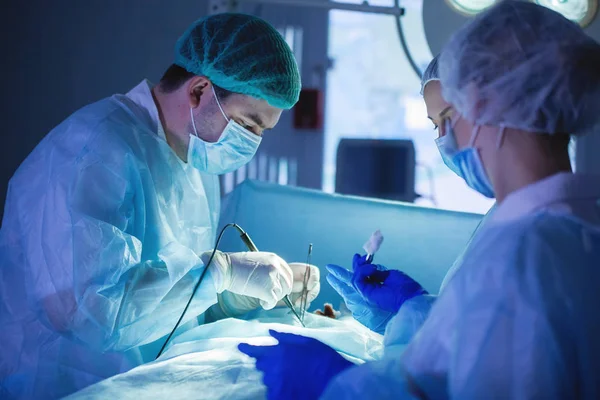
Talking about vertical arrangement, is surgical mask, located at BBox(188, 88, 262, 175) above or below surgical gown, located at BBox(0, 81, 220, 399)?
above

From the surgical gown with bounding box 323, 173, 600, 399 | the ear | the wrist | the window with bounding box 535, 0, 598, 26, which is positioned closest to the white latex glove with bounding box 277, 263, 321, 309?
the wrist

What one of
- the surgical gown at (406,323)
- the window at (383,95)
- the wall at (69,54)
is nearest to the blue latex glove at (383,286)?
the surgical gown at (406,323)

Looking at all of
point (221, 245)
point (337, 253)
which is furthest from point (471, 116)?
point (221, 245)

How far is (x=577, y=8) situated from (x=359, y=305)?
121 centimetres

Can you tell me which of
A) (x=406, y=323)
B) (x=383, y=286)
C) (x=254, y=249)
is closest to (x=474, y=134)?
(x=406, y=323)

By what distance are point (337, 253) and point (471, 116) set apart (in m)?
1.21

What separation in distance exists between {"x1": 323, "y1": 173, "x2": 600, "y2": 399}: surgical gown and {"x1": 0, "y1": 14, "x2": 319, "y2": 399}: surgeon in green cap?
664 mm

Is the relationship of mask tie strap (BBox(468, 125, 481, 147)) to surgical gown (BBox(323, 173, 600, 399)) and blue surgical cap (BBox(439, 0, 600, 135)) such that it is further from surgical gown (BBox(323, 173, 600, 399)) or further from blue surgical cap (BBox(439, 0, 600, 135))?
surgical gown (BBox(323, 173, 600, 399))

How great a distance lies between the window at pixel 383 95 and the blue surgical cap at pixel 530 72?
2.63 metres

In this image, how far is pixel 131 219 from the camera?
139 centimetres

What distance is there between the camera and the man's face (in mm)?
1510

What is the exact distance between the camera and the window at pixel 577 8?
187cm

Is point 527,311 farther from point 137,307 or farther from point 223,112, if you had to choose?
point 223,112

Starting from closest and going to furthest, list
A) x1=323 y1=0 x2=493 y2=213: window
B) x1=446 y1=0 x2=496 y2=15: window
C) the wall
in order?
1. x1=446 y1=0 x2=496 y2=15: window
2. the wall
3. x1=323 y1=0 x2=493 y2=213: window
